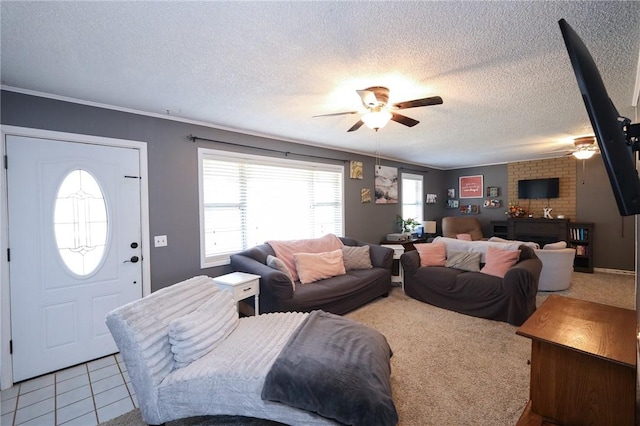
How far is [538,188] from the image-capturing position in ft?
20.3

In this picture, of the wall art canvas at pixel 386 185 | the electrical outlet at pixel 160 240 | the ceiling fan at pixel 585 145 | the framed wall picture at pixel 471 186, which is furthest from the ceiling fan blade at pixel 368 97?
the framed wall picture at pixel 471 186

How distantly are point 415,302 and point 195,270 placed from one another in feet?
9.94

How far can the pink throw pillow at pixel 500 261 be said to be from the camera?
11.4ft

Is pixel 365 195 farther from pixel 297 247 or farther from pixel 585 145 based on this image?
pixel 585 145

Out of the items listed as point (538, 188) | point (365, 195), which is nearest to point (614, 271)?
point (538, 188)

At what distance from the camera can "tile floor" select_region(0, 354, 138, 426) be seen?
6.33ft

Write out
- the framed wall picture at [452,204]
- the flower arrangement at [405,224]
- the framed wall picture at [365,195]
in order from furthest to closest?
the framed wall picture at [452,204] < the flower arrangement at [405,224] < the framed wall picture at [365,195]

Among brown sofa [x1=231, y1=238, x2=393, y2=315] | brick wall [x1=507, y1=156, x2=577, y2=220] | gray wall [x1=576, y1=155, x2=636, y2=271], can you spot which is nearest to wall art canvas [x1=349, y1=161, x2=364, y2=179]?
brown sofa [x1=231, y1=238, x2=393, y2=315]

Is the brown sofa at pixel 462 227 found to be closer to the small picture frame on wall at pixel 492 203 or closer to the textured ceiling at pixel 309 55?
the small picture frame on wall at pixel 492 203

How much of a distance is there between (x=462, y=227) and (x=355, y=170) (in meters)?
3.42

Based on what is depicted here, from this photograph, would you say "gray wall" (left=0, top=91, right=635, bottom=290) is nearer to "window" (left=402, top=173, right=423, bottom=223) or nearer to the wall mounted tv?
the wall mounted tv

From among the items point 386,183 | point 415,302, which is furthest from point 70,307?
point 386,183

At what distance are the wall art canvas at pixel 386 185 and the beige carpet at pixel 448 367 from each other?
2.52 meters

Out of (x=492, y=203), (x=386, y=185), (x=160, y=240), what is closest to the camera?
(x=160, y=240)
